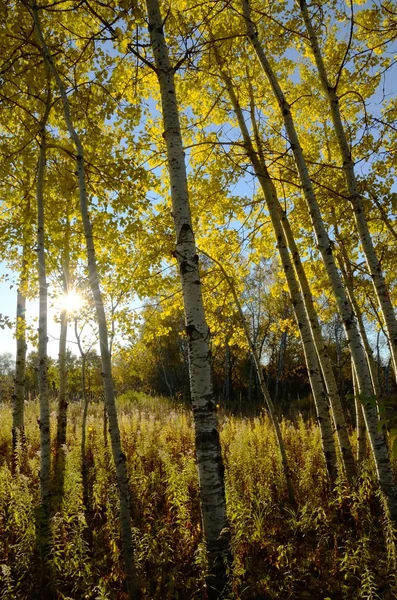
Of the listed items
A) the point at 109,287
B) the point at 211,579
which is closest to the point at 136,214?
the point at 109,287

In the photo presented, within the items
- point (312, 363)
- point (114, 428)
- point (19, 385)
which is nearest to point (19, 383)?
point (19, 385)

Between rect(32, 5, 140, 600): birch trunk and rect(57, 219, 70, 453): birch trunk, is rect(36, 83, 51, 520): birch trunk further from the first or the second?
rect(57, 219, 70, 453): birch trunk

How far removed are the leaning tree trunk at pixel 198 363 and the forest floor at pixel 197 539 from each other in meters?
0.24

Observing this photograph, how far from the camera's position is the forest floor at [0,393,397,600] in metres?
3.22

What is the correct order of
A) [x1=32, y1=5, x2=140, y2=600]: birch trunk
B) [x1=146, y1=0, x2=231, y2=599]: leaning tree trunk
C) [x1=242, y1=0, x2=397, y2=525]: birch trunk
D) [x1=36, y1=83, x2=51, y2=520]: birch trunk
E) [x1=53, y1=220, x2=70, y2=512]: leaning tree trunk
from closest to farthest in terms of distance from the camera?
[x1=146, y1=0, x2=231, y2=599]: leaning tree trunk → [x1=32, y1=5, x2=140, y2=600]: birch trunk → [x1=242, y1=0, x2=397, y2=525]: birch trunk → [x1=36, y1=83, x2=51, y2=520]: birch trunk → [x1=53, y1=220, x2=70, y2=512]: leaning tree trunk

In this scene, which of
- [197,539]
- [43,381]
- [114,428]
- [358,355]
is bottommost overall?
[197,539]

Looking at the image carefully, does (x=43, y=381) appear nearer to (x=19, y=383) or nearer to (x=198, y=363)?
(x=198, y=363)

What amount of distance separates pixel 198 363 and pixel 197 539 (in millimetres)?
2338

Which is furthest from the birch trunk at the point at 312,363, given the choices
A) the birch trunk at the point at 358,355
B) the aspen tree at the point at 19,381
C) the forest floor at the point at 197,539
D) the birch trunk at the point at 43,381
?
the aspen tree at the point at 19,381

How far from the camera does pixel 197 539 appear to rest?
394 centimetres

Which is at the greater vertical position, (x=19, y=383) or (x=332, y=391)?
(x=19, y=383)

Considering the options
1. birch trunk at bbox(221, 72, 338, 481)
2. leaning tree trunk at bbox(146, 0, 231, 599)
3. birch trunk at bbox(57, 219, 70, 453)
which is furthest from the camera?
birch trunk at bbox(57, 219, 70, 453)

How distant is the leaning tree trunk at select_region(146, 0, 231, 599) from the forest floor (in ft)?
0.79

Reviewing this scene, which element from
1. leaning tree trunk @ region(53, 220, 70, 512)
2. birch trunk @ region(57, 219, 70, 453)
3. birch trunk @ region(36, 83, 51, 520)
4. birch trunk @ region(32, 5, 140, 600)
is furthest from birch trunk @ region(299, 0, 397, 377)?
birch trunk @ region(57, 219, 70, 453)
